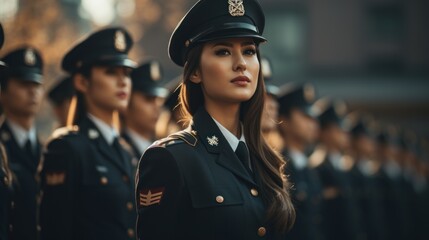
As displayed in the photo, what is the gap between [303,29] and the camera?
2750 cm

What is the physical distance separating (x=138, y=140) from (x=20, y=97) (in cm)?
124

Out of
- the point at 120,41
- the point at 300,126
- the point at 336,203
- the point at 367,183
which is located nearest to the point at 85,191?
the point at 120,41

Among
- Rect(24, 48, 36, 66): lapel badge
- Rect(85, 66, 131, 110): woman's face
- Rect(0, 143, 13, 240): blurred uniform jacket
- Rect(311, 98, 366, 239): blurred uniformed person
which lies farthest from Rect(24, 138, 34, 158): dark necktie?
Rect(311, 98, 366, 239): blurred uniformed person

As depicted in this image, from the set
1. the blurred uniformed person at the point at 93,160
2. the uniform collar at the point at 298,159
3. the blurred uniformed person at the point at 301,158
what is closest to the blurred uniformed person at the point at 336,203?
the blurred uniformed person at the point at 301,158

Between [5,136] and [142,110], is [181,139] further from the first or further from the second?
[142,110]

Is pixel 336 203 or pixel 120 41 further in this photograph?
pixel 336 203

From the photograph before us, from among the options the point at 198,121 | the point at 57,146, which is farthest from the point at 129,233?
the point at 198,121

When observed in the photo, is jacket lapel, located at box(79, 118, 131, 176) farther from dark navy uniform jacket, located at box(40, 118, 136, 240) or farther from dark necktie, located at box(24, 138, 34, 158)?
dark necktie, located at box(24, 138, 34, 158)

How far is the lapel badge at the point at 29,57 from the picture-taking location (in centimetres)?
707

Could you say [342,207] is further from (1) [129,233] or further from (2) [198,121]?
(2) [198,121]

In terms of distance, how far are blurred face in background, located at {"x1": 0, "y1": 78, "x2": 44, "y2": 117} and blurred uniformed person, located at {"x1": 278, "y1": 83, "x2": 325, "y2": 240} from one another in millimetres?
2486

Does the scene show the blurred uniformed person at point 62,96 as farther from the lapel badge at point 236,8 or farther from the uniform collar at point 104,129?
the lapel badge at point 236,8

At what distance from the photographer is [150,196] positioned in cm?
367

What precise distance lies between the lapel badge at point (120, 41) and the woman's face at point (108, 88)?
0.27m
